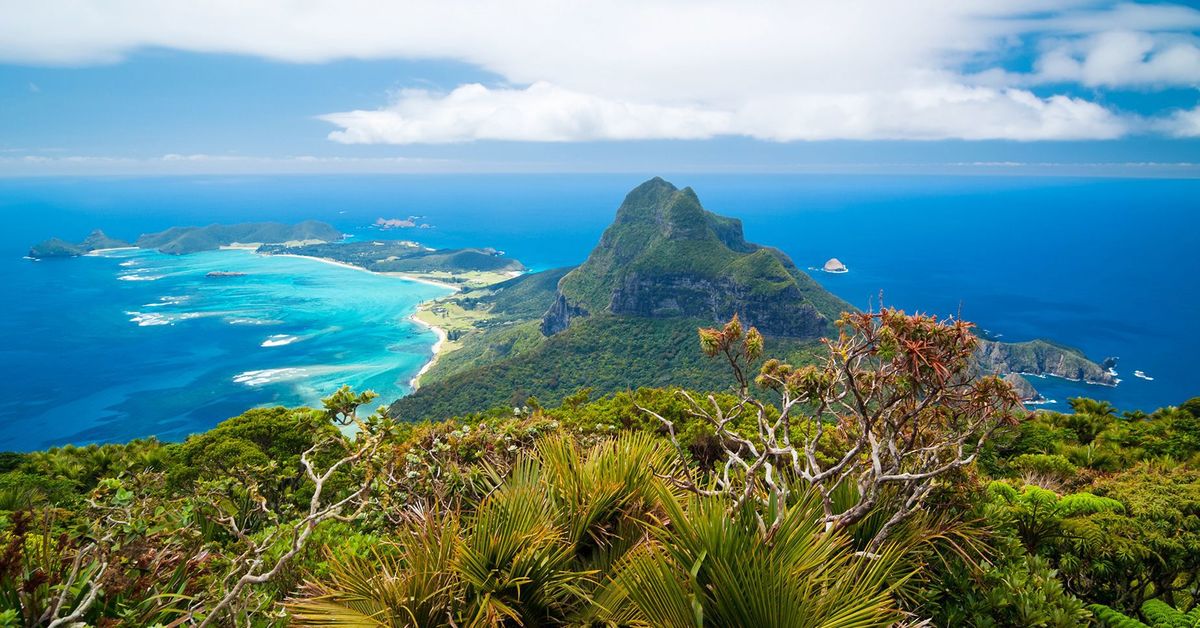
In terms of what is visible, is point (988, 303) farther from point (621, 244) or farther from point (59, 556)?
point (59, 556)

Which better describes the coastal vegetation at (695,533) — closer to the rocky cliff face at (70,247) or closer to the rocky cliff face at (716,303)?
the rocky cliff face at (716,303)

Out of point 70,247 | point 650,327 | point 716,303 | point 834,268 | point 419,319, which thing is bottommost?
point 419,319

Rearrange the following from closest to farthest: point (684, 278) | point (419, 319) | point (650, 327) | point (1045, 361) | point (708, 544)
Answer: point (708, 544)
point (1045, 361)
point (650, 327)
point (684, 278)
point (419, 319)

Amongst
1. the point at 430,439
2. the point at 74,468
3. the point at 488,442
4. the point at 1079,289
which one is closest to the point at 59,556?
the point at 488,442

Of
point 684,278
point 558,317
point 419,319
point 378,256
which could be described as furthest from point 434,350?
point 378,256

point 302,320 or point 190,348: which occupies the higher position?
point 302,320

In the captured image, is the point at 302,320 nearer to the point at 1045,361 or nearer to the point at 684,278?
the point at 684,278
